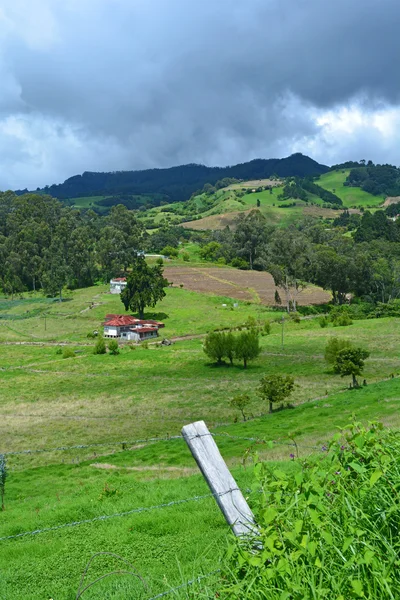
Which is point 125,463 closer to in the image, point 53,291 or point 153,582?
point 153,582

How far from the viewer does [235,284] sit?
374ft

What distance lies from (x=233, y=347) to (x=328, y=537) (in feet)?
165

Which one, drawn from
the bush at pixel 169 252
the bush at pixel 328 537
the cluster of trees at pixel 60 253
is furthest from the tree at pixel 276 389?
the bush at pixel 169 252

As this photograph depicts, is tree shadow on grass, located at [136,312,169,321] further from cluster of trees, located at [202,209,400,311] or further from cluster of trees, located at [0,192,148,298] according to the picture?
cluster of trees, located at [0,192,148,298]

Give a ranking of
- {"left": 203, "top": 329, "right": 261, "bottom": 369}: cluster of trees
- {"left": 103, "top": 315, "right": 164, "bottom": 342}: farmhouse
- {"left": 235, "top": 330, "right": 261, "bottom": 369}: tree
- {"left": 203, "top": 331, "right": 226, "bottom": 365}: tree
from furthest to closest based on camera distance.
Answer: {"left": 103, "top": 315, "right": 164, "bottom": 342}: farmhouse → {"left": 203, "top": 331, "right": 226, "bottom": 365}: tree → {"left": 203, "top": 329, "right": 261, "bottom": 369}: cluster of trees → {"left": 235, "top": 330, "right": 261, "bottom": 369}: tree

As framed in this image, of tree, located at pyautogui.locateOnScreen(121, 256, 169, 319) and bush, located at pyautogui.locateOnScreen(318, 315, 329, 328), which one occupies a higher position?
tree, located at pyautogui.locateOnScreen(121, 256, 169, 319)

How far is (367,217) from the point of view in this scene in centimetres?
15625

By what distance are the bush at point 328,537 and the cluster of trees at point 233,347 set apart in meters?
48.6

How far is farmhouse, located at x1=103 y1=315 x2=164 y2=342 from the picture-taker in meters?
74.9

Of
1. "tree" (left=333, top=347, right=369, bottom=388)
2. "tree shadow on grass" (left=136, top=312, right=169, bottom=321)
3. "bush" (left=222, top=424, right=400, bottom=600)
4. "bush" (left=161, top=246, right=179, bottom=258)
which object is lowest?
"tree" (left=333, top=347, right=369, bottom=388)

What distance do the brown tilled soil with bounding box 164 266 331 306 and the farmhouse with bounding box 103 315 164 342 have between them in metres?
28.5

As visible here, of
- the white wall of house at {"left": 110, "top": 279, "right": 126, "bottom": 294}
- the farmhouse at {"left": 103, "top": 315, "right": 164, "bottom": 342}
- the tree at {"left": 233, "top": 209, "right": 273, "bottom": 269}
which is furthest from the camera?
the tree at {"left": 233, "top": 209, "right": 273, "bottom": 269}

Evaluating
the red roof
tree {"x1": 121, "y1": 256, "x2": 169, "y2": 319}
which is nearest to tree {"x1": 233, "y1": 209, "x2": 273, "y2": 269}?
tree {"x1": 121, "y1": 256, "x2": 169, "y2": 319}

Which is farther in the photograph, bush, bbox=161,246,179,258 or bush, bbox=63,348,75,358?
bush, bbox=161,246,179,258
